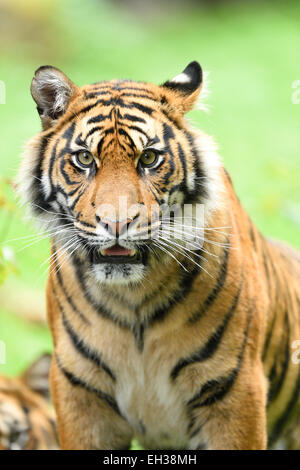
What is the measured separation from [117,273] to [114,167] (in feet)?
0.87

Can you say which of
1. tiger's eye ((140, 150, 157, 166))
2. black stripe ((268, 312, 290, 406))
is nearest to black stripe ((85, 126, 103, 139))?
tiger's eye ((140, 150, 157, 166))

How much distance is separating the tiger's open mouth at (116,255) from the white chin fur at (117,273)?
0.01 meters

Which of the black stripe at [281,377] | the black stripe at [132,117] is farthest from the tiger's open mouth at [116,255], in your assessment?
the black stripe at [281,377]

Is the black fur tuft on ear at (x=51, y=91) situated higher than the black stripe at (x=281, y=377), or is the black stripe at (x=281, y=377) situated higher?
the black fur tuft on ear at (x=51, y=91)

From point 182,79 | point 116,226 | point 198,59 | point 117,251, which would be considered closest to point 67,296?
point 117,251

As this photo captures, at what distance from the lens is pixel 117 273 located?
78.2 inches

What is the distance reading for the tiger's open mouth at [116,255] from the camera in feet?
6.47

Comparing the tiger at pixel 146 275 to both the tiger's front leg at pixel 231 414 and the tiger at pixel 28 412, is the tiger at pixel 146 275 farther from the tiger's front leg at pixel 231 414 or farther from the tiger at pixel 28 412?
the tiger at pixel 28 412

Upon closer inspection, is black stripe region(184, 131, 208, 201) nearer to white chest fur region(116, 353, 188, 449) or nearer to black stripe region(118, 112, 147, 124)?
black stripe region(118, 112, 147, 124)

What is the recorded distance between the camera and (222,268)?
2.23 metres

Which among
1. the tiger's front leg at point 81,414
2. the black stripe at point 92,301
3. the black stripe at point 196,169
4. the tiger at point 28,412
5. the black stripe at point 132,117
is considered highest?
the black stripe at point 132,117
